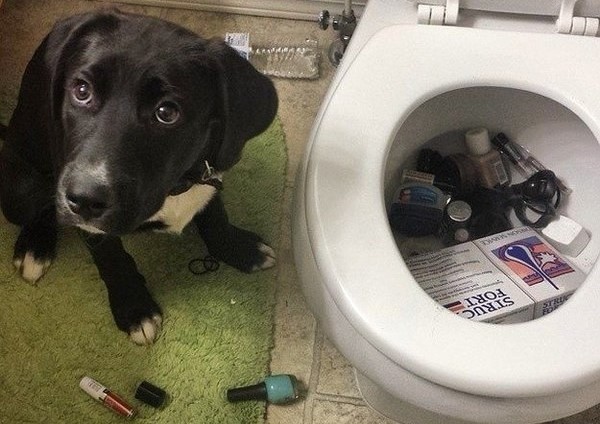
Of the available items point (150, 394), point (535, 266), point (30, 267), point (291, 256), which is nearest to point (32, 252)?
point (30, 267)

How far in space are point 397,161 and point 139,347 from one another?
0.55 m

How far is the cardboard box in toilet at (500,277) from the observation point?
0.98 meters

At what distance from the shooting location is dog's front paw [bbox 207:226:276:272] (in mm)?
1341

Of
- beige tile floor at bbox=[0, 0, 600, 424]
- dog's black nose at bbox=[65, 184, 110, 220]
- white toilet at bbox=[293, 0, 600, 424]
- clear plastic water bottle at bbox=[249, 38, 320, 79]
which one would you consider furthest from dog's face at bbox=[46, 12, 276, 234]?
clear plastic water bottle at bbox=[249, 38, 320, 79]

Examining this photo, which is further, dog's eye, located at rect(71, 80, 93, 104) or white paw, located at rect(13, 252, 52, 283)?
white paw, located at rect(13, 252, 52, 283)

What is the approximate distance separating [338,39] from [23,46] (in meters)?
0.67

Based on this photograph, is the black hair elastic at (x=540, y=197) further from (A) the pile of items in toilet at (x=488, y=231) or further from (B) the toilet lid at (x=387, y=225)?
(B) the toilet lid at (x=387, y=225)

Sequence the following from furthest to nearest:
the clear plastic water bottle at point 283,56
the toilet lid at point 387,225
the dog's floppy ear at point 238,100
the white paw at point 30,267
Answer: the clear plastic water bottle at point 283,56, the white paw at point 30,267, the dog's floppy ear at point 238,100, the toilet lid at point 387,225

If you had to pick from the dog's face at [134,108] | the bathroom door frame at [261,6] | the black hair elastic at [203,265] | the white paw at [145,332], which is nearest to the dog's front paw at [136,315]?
the white paw at [145,332]

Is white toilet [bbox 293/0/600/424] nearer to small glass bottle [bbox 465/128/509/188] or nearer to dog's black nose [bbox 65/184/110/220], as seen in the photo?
small glass bottle [bbox 465/128/509/188]

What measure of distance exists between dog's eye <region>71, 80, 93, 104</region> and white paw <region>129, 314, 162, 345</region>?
1.61 feet

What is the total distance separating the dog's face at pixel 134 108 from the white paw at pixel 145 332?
367 mm

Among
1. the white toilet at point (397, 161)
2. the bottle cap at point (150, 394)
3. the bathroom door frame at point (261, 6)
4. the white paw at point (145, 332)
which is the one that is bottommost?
the bottle cap at point (150, 394)

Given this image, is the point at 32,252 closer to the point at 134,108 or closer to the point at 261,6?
the point at 134,108
